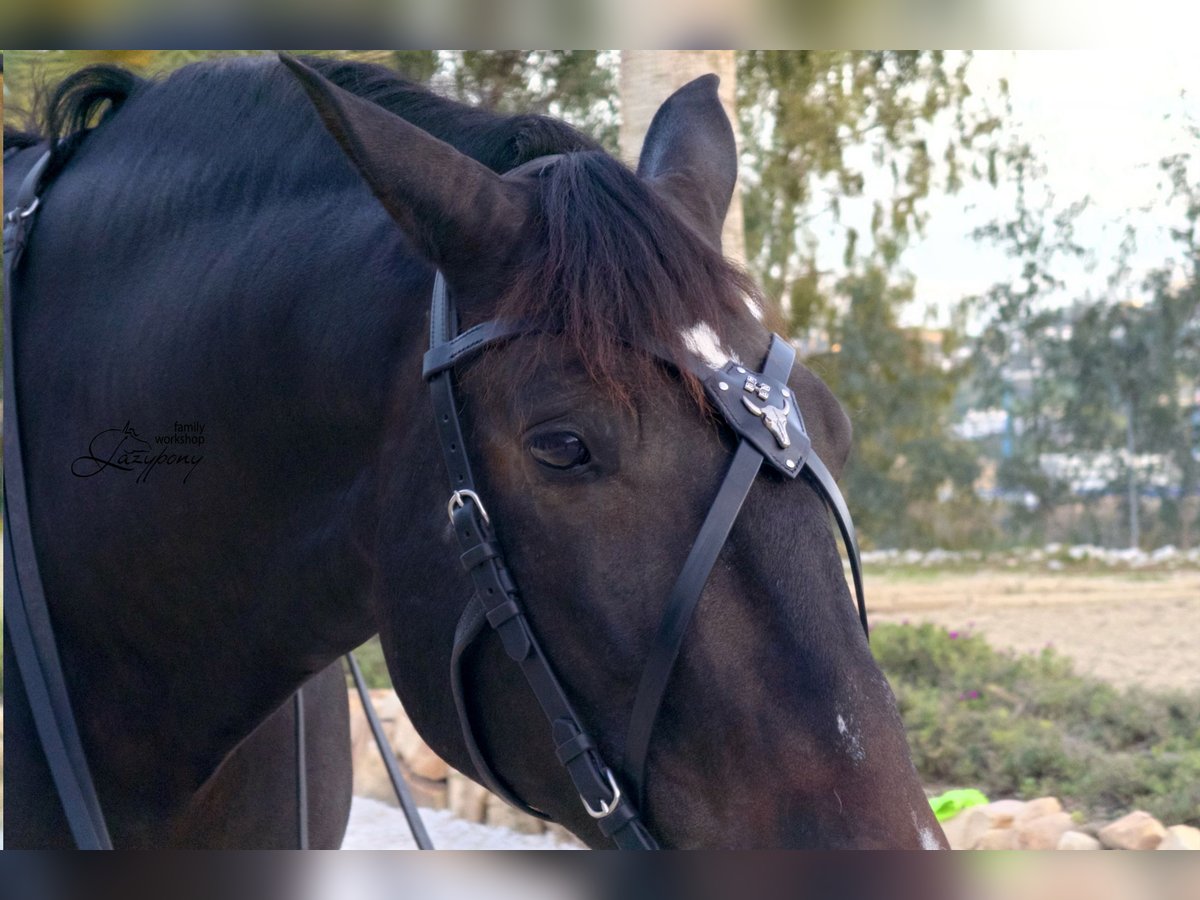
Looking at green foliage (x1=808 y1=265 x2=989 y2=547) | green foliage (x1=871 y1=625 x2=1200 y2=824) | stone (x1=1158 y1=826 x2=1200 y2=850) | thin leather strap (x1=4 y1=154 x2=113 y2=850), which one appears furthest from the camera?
green foliage (x1=808 y1=265 x2=989 y2=547)

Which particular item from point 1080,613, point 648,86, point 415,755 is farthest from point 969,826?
point 1080,613

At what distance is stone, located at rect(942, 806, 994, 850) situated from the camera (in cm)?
457

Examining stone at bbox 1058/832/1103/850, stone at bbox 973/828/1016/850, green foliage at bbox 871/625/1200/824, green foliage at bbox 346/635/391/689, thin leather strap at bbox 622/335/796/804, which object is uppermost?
thin leather strap at bbox 622/335/796/804

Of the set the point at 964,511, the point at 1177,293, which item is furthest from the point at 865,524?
the point at 1177,293

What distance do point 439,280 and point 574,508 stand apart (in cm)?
39

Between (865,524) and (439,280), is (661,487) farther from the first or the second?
(865,524)

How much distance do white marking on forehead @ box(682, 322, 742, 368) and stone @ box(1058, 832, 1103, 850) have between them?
148 inches

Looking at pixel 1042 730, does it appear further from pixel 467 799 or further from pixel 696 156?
pixel 696 156

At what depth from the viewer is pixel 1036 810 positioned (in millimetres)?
4758

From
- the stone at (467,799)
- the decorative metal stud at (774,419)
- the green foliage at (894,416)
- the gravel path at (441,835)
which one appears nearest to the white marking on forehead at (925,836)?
the decorative metal stud at (774,419)

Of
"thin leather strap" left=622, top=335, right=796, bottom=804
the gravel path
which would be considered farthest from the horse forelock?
the gravel path

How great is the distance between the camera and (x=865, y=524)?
8133 millimetres

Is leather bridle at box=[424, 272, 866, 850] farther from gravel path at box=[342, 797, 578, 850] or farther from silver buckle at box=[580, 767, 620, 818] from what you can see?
gravel path at box=[342, 797, 578, 850]

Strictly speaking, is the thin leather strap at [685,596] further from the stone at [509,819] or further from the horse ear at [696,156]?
the stone at [509,819]
